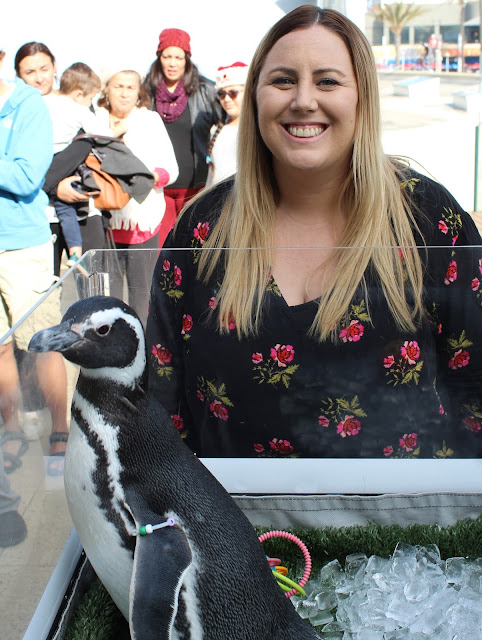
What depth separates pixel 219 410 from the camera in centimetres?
107

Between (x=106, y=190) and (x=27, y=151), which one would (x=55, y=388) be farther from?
(x=106, y=190)

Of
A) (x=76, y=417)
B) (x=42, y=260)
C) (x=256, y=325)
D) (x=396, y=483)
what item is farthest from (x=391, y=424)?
(x=42, y=260)

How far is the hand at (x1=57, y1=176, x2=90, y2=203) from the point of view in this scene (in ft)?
9.43

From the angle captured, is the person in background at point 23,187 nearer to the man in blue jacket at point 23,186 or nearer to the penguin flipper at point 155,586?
the man in blue jacket at point 23,186

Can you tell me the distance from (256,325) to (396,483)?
313mm

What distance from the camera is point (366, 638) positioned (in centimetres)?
77

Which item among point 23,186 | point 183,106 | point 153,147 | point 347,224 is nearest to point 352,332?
point 347,224

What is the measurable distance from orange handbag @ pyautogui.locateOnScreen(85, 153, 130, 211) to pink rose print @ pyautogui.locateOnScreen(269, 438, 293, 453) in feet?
6.89

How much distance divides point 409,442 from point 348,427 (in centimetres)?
10

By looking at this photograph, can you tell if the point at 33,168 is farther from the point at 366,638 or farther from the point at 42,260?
the point at 366,638

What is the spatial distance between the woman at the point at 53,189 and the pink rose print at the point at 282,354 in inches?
81.4

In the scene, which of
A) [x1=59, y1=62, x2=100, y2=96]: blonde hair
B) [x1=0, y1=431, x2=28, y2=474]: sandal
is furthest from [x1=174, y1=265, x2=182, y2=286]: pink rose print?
[x1=59, y1=62, x2=100, y2=96]: blonde hair

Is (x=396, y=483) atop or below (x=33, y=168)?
below

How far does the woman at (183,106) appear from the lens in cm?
346
